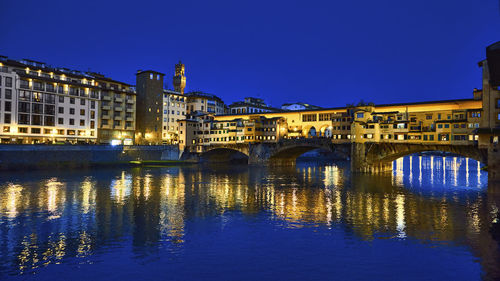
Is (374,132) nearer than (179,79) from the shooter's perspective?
Yes

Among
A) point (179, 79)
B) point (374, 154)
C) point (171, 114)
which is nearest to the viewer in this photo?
point (374, 154)

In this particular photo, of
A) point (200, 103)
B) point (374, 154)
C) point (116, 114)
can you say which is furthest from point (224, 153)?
point (374, 154)

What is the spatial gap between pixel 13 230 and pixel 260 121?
73.5 m

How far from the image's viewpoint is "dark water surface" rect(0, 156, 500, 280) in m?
18.0

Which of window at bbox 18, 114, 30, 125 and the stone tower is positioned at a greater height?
the stone tower

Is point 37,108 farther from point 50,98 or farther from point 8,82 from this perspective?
point 8,82

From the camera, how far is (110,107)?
102000mm

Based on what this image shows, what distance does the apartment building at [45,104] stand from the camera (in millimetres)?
80375

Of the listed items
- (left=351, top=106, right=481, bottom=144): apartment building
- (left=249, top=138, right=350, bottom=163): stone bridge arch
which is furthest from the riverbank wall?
(left=351, top=106, right=481, bottom=144): apartment building

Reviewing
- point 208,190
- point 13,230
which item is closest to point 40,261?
point 13,230

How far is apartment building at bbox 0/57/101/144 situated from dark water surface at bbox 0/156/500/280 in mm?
47130

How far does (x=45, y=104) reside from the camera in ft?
287

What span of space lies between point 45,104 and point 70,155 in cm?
2081

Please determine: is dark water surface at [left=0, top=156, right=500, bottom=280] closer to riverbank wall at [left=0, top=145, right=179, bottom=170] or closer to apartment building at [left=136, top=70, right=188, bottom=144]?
riverbank wall at [left=0, top=145, right=179, bottom=170]
